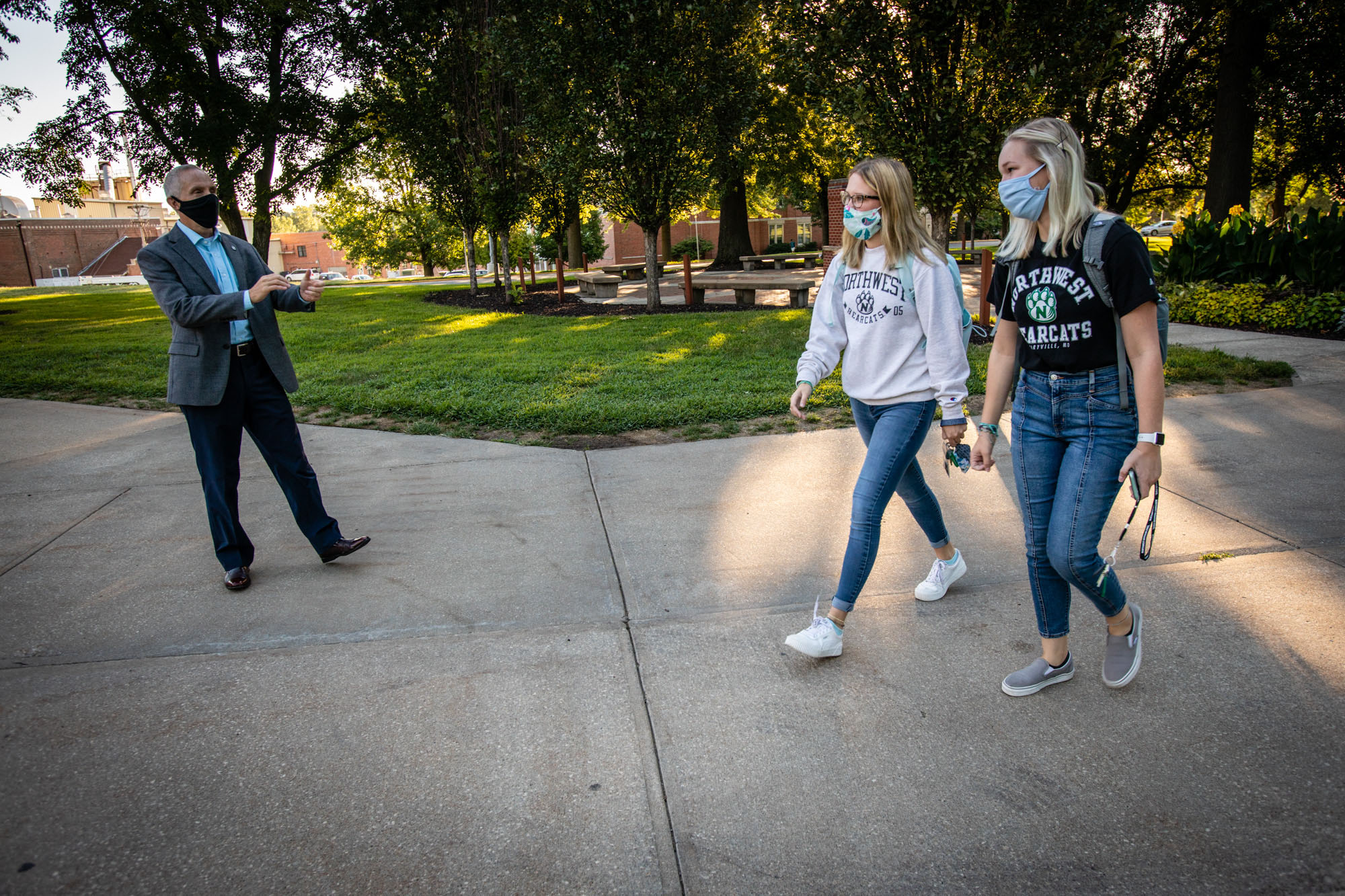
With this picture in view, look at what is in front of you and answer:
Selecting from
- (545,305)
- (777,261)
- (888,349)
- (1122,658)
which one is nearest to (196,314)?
(888,349)

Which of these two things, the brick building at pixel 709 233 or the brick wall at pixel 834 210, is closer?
the brick wall at pixel 834 210

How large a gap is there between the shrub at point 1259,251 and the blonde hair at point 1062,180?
31.1 ft

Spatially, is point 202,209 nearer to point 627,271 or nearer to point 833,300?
point 833,300

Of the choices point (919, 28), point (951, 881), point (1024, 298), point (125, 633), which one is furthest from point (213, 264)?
point (919, 28)

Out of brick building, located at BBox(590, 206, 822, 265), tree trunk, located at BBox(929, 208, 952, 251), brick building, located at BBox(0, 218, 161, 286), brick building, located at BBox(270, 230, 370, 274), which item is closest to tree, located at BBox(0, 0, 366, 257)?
tree trunk, located at BBox(929, 208, 952, 251)

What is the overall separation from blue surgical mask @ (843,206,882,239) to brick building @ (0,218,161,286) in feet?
245

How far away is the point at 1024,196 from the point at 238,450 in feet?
11.8

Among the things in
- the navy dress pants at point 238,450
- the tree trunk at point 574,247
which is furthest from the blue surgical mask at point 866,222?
the tree trunk at point 574,247

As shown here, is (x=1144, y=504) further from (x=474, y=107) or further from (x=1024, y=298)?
(x=474, y=107)

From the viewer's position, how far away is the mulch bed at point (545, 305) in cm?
1524

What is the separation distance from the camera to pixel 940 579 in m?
3.67

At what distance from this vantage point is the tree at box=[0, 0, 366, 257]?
19.2 metres

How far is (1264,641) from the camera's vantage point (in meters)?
3.13

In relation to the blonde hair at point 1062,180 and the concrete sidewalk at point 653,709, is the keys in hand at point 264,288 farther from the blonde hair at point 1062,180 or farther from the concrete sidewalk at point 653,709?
the blonde hair at point 1062,180
